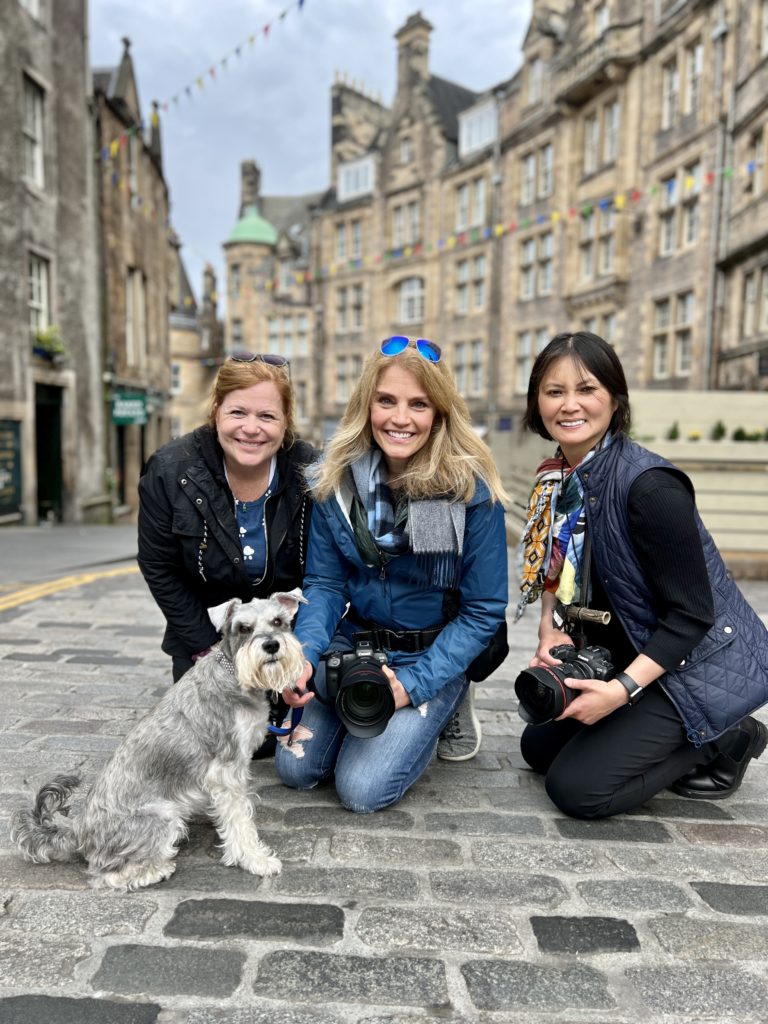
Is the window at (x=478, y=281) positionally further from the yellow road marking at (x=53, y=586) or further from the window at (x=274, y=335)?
the yellow road marking at (x=53, y=586)

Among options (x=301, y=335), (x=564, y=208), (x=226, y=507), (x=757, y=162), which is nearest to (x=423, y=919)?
(x=226, y=507)

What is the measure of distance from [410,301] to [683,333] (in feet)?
60.9

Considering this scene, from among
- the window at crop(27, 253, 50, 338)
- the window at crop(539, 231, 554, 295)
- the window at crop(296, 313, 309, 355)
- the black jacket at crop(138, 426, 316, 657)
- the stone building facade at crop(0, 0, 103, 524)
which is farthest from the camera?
the window at crop(296, 313, 309, 355)

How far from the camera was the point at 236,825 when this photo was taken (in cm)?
285

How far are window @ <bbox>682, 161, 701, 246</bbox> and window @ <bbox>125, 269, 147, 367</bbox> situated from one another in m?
16.9

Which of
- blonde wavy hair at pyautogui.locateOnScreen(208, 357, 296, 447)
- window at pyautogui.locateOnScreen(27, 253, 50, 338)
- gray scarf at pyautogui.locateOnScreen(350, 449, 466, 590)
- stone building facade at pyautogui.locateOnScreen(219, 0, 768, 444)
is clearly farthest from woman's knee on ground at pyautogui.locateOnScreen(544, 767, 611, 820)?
window at pyautogui.locateOnScreen(27, 253, 50, 338)

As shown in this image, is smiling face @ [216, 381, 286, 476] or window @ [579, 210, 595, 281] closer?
smiling face @ [216, 381, 286, 476]

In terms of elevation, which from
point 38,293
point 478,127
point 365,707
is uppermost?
point 478,127

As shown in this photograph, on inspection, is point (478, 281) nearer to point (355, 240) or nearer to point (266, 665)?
point (355, 240)

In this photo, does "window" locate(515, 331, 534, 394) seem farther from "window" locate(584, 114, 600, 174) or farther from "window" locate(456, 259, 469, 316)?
"window" locate(584, 114, 600, 174)

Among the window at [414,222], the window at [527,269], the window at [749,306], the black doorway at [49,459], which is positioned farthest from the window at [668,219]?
the black doorway at [49,459]

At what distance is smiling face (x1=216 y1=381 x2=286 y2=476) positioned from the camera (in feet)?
11.9

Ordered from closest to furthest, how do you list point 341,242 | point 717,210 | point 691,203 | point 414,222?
1. point 717,210
2. point 691,203
3. point 414,222
4. point 341,242

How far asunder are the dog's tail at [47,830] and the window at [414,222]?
37395 millimetres
